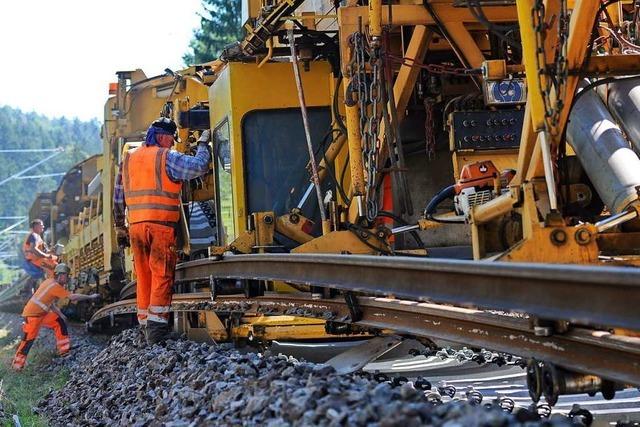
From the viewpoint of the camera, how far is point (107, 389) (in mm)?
7512

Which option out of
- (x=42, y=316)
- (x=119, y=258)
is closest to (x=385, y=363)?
(x=42, y=316)

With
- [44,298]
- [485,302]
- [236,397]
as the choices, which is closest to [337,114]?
[236,397]

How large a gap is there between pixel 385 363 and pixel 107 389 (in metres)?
2.06

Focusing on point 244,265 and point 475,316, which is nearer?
point 475,316

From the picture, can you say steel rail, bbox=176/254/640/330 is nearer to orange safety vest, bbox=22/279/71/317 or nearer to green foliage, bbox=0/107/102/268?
orange safety vest, bbox=22/279/71/317

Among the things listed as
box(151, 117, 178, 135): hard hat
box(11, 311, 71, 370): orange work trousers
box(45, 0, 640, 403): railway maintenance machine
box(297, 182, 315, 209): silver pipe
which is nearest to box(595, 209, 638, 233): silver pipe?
box(45, 0, 640, 403): railway maintenance machine

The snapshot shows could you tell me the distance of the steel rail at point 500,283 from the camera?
342 centimetres

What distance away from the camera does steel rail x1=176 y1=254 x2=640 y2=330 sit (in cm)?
342

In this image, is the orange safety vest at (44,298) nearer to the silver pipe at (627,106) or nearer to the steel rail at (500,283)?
the steel rail at (500,283)

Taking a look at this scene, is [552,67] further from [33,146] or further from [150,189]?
[33,146]

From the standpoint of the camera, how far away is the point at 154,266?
8383mm

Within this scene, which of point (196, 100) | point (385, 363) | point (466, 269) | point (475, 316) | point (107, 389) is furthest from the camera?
point (196, 100)

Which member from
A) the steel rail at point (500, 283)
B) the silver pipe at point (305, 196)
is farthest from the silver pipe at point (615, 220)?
the silver pipe at point (305, 196)

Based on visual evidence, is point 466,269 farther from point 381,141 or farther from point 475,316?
point 381,141
